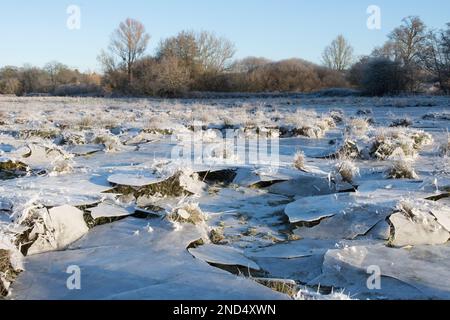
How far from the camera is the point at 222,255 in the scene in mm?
3564

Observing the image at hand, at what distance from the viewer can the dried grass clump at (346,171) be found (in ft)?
18.6

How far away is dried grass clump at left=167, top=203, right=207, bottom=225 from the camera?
13.9 feet

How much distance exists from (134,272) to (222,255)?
70cm

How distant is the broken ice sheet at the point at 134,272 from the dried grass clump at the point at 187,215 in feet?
0.35

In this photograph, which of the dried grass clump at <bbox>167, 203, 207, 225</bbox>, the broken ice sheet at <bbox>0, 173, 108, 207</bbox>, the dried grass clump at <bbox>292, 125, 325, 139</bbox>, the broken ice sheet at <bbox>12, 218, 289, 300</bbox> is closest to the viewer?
the broken ice sheet at <bbox>12, 218, 289, 300</bbox>

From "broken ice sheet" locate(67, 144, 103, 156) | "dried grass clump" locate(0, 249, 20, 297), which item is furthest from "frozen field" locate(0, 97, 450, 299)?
"broken ice sheet" locate(67, 144, 103, 156)

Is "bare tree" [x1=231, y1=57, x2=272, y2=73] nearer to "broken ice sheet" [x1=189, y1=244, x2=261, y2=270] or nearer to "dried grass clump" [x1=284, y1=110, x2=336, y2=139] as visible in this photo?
"dried grass clump" [x1=284, y1=110, x2=336, y2=139]

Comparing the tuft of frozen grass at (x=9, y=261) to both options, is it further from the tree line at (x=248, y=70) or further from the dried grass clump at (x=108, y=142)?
the tree line at (x=248, y=70)

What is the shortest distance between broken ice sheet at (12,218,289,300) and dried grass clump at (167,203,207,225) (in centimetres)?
11

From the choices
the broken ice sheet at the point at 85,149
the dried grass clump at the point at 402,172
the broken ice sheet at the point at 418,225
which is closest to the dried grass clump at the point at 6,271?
the broken ice sheet at the point at 418,225

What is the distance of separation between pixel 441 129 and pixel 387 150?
3.82 metres
